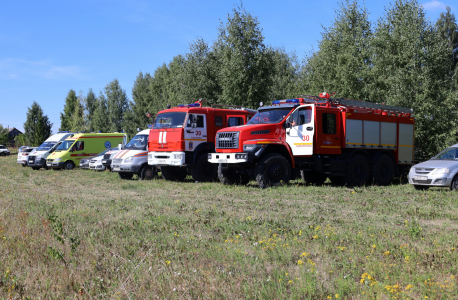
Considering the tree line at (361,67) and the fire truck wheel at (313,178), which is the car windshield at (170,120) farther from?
the tree line at (361,67)

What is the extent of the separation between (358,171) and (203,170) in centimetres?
572

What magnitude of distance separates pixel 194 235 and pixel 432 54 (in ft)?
57.9

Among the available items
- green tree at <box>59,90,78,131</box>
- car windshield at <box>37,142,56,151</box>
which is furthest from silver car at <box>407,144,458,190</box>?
green tree at <box>59,90,78,131</box>

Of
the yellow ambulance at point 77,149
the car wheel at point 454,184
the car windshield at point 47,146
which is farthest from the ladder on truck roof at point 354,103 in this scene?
the car windshield at point 47,146

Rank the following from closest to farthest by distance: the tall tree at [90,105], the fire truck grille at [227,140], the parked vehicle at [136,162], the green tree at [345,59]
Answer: the fire truck grille at [227,140] < the parked vehicle at [136,162] < the green tree at [345,59] < the tall tree at [90,105]

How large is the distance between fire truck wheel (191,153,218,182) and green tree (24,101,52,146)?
201 feet

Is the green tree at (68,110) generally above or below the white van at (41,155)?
above

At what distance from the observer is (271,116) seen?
47.4ft

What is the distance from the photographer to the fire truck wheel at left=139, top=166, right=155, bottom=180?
17955mm

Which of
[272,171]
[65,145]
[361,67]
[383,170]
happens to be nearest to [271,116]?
[272,171]

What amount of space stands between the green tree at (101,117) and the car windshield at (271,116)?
199 ft

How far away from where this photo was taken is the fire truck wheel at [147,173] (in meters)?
18.0

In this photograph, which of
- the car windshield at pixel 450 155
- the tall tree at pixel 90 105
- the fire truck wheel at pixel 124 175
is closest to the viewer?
the car windshield at pixel 450 155

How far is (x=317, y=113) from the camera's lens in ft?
46.5
